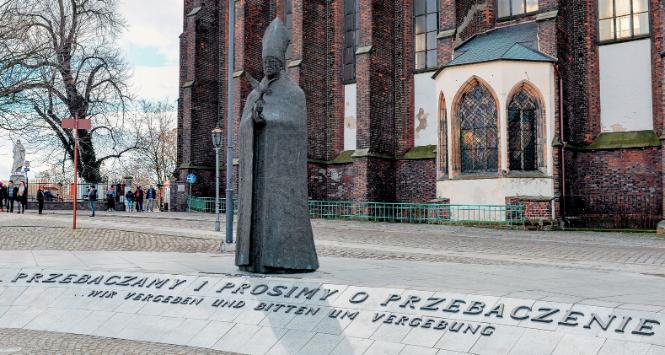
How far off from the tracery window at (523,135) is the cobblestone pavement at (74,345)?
651 inches

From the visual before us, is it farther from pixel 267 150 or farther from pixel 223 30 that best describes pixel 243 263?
pixel 223 30

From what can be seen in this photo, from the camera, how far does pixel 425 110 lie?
2553 cm

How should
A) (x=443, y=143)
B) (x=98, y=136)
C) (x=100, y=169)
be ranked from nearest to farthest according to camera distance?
(x=443, y=143), (x=98, y=136), (x=100, y=169)

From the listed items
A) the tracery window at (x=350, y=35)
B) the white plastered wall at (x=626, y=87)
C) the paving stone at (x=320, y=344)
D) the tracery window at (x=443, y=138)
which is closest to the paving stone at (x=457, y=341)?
the paving stone at (x=320, y=344)

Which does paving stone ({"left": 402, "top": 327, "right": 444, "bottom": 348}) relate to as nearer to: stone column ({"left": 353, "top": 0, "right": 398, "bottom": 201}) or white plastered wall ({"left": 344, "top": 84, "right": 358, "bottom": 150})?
stone column ({"left": 353, "top": 0, "right": 398, "bottom": 201})

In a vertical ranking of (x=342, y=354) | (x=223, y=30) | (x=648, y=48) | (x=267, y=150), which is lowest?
(x=342, y=354)

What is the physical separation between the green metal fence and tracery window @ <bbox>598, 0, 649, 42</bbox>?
23.5 ft

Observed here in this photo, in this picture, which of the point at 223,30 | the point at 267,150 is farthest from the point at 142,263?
the point at 223,30

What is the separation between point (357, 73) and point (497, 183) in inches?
309

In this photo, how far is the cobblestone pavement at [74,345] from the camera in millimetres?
5691

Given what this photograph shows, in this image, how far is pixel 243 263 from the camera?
699 cm

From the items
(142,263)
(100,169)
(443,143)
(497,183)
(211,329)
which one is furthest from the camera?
(100,169)

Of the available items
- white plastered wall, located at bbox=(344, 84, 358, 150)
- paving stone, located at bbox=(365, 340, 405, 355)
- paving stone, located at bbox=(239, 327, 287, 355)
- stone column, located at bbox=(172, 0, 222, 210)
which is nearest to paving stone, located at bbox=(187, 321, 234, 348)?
paving stone, located at bbox=(239, 327, 287, 355)

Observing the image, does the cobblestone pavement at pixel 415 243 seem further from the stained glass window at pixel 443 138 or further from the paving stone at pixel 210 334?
the paving stone at pixel 210 334
